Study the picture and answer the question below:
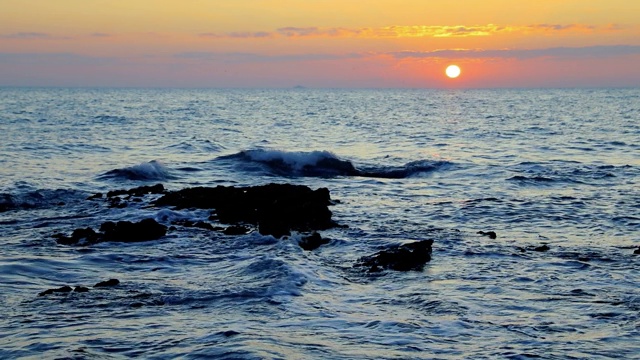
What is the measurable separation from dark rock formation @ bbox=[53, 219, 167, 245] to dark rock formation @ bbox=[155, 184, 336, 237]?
2.51m

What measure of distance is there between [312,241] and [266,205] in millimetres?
3778

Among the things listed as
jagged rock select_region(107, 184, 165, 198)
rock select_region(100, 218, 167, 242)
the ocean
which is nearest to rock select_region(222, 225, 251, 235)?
the ocean

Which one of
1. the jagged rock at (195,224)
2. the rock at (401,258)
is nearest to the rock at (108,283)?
the rock at (401,258)

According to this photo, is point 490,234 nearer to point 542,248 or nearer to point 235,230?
point 542,248

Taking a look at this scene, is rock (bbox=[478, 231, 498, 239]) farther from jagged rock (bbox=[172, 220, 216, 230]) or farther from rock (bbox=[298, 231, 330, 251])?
jagged rock (bbox=[172, 220, 216, 230])

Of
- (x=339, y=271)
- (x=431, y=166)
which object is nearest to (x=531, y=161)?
(x=431, y=166)

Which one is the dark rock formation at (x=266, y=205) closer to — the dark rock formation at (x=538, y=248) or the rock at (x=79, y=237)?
the rock at (x=79, y=237)

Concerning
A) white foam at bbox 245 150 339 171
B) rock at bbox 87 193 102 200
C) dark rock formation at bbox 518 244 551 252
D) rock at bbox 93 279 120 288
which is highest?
white foam at bbox 245 150 339 171

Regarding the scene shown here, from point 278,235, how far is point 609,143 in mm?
35331

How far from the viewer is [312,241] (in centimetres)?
1778

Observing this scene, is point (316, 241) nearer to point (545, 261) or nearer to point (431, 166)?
point (545, 261)

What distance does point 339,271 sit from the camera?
49.2ft

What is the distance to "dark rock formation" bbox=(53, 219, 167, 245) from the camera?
693 inches

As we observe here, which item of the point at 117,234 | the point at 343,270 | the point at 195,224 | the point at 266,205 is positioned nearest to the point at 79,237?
the point at 117,234
